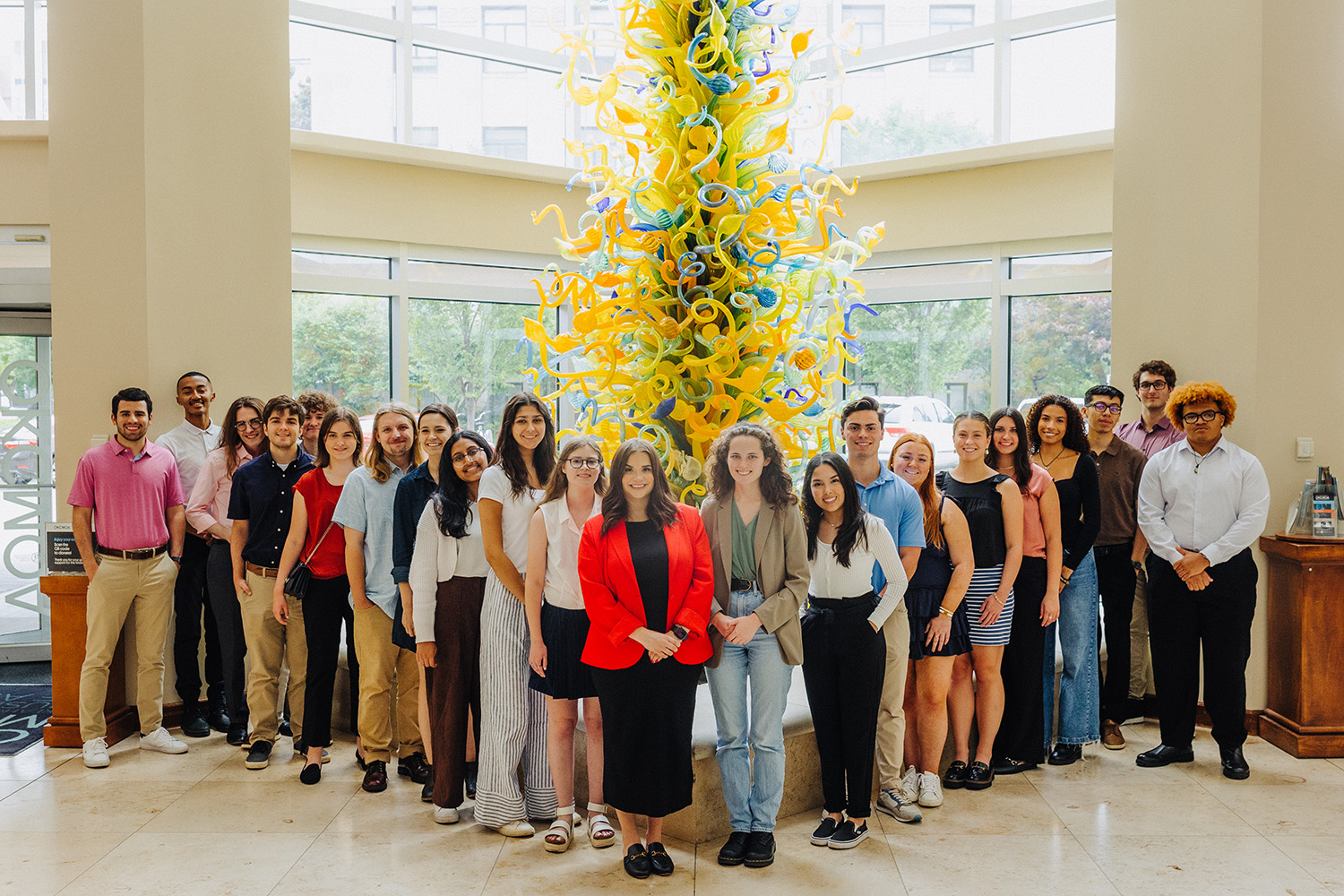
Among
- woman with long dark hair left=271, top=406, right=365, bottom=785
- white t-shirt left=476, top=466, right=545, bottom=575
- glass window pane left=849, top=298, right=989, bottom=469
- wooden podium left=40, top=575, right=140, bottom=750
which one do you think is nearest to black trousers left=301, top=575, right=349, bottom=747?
Result: woman with long dark hair left=271, top=406, right=365, bottom=785

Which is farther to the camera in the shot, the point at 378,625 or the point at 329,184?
the point at 329,184

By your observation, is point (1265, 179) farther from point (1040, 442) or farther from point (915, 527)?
point (915, 527)

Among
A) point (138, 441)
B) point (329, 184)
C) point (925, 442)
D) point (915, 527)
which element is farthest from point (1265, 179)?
point (329, 184)

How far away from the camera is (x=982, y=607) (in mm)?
3838

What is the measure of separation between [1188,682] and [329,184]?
246 inches

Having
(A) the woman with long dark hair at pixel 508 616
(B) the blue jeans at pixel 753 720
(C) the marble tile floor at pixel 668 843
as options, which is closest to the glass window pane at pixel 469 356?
(C) the marble tile floor at pixel 668 843

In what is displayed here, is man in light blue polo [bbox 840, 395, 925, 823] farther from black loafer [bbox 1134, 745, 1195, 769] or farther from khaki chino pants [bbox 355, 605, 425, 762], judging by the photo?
khaki chino pants [bbox 355, 605, 425, 762]

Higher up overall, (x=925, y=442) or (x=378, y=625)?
(x=925, y=442)

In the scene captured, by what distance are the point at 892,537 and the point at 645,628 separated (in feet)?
3.39

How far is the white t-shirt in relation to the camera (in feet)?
11.3

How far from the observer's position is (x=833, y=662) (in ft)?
10.8

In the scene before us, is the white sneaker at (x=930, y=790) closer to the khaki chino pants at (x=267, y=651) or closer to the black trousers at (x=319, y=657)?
the black trousers at (x=319, y=657)

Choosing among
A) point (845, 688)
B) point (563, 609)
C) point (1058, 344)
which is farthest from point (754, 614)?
point (1058, 344)

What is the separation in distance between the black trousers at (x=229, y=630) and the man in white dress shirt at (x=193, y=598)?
198 mm
